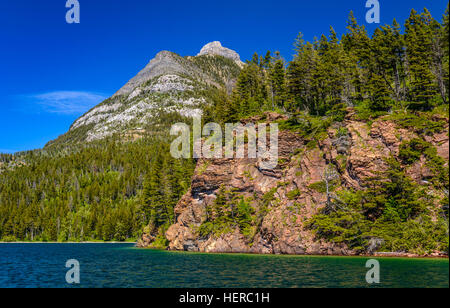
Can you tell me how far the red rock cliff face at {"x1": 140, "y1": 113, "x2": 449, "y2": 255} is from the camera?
170 feet

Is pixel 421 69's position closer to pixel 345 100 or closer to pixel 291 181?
pixel 345 100

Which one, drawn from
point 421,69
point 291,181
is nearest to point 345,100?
point 421,69

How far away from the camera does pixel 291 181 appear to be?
198 feet

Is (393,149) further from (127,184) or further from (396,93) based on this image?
(127,184)

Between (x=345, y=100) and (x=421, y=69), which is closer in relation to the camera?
(x=421, y=69)

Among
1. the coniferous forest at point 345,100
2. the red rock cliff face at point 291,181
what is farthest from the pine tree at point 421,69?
the red rock cliff face at point 291,181

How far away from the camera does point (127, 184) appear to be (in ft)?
602

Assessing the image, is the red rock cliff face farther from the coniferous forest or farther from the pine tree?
the pine tree

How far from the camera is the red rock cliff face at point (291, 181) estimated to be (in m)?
51.8

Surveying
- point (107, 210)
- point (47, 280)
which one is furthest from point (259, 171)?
point (107, 210)

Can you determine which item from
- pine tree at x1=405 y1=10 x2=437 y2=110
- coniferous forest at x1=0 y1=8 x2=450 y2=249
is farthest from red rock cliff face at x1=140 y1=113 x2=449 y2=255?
pine tree at x1=405 y1=10 x2=437 y2=110

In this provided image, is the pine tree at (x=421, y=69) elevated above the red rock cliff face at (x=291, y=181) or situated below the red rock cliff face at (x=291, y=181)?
above

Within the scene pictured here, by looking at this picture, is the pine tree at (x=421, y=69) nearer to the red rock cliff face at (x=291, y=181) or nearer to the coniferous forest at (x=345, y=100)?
the coniferous forest at (x=345, y=100)

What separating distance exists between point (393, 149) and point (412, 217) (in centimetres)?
1176
